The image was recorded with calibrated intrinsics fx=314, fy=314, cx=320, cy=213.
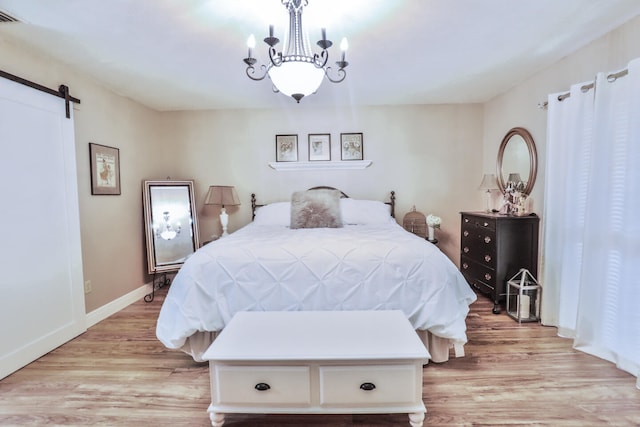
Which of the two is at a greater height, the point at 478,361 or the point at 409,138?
the point at 409,138

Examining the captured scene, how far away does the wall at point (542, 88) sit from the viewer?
215cm

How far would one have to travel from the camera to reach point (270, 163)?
4.12 metres

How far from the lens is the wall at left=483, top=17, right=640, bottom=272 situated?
2.15 meters

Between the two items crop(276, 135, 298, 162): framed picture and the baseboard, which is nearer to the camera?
the baseboard

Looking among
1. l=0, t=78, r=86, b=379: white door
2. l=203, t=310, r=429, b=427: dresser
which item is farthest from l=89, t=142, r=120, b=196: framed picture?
Result: l=203, t=310, r=429, b=427: dresser

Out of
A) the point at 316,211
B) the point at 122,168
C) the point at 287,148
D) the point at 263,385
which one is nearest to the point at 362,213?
the point at 316,211

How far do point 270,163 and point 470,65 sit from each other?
248 centimetres

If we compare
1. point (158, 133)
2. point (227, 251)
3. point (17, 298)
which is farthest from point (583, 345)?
point (158, 133)

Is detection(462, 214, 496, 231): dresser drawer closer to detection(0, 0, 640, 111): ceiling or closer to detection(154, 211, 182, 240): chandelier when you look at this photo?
detection(0, 0, 640, 111): ceiling

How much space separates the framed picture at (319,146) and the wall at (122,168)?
6.61 ft

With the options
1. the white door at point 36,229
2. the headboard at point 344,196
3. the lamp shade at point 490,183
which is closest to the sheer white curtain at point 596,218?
the lamp shade at point 490,183

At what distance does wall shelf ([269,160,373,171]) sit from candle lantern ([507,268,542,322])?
2.11 metres

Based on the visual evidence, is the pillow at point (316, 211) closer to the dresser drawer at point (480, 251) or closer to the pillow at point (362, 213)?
the pillow at point (362, 213)

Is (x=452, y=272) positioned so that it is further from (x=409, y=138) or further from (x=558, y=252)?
(x=409, y=138)
